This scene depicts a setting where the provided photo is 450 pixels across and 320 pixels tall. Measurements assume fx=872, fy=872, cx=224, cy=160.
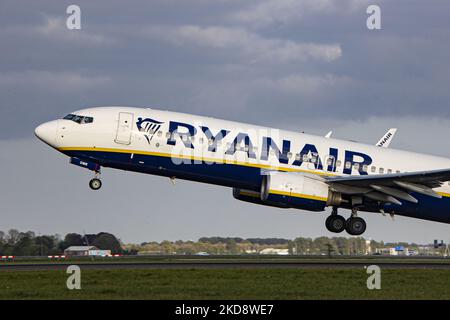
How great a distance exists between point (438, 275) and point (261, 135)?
41.3ft

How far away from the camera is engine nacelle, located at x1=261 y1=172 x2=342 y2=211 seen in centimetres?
4406

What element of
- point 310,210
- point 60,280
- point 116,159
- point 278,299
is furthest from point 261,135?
point 278,299

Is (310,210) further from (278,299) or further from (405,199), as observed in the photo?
(278,299)

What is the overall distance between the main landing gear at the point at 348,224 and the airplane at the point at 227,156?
3.39 feet

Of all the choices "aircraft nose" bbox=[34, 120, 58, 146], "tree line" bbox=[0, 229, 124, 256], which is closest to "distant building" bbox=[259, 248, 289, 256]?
"tree line" bbox=[0, 229, 124, 256]

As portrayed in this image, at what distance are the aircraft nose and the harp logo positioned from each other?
429cm

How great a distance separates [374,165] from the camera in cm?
4797

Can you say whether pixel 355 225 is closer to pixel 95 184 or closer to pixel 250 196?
pixel 250 196

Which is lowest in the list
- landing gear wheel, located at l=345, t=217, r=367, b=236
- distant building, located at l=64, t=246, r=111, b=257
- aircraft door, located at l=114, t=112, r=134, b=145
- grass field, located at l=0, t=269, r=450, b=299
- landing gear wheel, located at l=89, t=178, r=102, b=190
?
grass field, located at l=0, t=269, r=450, b=299

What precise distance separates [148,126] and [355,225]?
42.0ft

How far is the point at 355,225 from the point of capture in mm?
47688

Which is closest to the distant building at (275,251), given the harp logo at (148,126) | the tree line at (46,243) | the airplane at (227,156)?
the tree line at (46,243)

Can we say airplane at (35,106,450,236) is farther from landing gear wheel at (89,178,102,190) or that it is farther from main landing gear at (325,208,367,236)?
main landing gear at (325,208,367,236)
